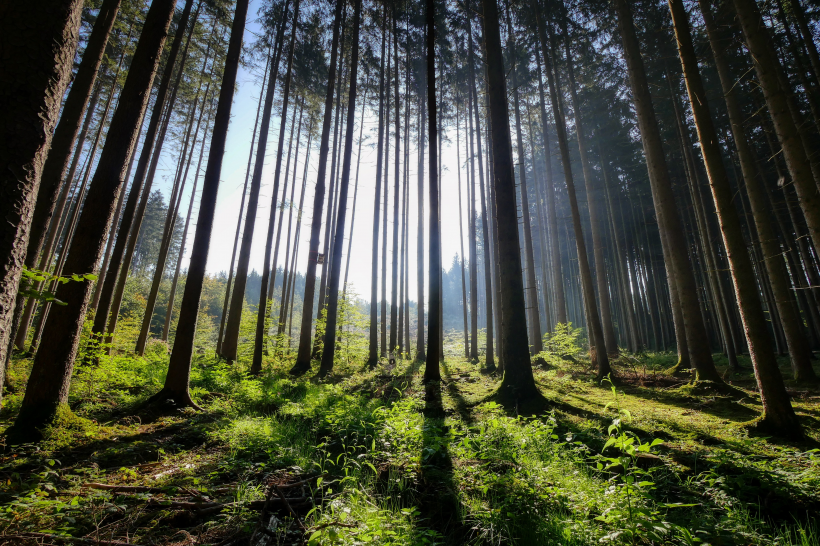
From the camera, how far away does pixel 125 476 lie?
9.22 ft

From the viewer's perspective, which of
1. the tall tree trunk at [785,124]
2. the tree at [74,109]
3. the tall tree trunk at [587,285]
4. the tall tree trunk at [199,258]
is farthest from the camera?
the tall tree trunk at [587,285]

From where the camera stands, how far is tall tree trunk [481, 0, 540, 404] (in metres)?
5.86

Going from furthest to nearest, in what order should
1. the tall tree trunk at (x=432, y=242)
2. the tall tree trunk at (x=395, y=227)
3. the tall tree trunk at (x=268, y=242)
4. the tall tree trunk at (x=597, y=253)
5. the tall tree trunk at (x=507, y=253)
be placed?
the tall tree trunk at (x=395, y=227), the tall tree trunk at (x=597, y=253), the tall tree trunk at (x=268, y=242), the tall tree trunk at (x=432, y=242), the tall tree trunk at (x=507, y=253)

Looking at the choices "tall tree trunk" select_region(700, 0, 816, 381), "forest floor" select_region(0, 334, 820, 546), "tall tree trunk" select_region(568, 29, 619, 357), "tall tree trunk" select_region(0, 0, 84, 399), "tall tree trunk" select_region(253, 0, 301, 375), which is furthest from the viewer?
"tall tree trunk" select_region(568, 29, 619, 357)

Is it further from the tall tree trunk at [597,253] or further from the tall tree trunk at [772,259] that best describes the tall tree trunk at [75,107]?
the tall tree trunk at [597,253]

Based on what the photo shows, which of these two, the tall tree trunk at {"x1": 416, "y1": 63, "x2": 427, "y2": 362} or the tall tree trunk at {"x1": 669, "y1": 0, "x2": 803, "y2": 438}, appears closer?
the tall tree trunk at {"x1": 669, "y1": 0, "x2": 803, "y2": 438}

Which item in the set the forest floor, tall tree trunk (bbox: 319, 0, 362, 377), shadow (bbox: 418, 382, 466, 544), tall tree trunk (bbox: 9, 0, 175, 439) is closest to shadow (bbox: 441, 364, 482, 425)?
the forest floor

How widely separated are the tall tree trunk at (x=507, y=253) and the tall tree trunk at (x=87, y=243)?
6.24m

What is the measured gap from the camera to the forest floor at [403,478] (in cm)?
197

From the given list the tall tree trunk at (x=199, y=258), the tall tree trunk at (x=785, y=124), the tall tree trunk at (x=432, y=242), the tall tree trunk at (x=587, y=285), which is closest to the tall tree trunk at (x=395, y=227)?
the tall tree trunk at (x=432, y=242)

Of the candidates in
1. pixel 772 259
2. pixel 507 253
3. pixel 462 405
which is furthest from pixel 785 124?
pixel 462 405

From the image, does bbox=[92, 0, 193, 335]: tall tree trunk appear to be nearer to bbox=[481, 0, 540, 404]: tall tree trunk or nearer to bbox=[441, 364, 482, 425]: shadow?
bbox=[441, 364, 482, 425]: shadow

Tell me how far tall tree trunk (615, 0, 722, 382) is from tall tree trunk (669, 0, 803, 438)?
260 centimetres

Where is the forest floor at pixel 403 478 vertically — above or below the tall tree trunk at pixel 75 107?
below
